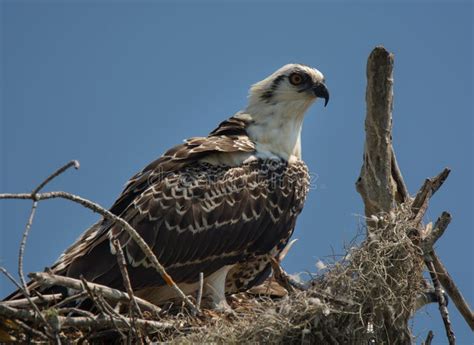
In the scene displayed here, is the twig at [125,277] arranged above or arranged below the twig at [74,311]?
above

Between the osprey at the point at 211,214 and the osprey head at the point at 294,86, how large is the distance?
0.9 inches

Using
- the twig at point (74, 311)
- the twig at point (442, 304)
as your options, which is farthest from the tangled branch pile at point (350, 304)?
the twig at point (74, 311)

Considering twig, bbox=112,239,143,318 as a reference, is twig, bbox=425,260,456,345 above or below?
below

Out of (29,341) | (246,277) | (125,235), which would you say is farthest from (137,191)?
(29,341)

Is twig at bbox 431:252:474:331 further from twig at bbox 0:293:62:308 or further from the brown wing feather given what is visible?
twig at bbox 0:293:62:308

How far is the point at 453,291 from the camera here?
7645 mm

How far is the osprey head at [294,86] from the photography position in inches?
352

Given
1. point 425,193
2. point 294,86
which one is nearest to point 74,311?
point 425,193

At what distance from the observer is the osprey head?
8.94 meters

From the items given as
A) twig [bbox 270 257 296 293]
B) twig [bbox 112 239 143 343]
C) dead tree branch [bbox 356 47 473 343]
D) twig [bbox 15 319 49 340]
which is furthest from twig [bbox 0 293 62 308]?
dead tree branch [bbox 356 47 473 343]

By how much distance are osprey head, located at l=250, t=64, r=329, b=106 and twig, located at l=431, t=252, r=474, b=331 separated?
2.10m

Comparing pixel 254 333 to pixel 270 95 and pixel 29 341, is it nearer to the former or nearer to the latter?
pixel 29 341

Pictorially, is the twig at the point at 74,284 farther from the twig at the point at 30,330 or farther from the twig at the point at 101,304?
the twig at the point at 30,330

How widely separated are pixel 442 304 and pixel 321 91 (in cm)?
250
